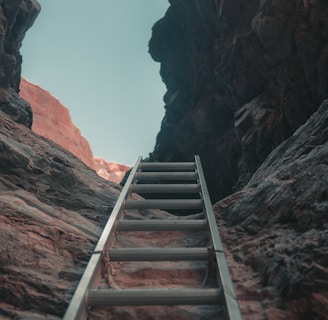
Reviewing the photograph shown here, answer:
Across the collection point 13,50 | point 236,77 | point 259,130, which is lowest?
point 259,130

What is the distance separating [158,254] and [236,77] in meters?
11.2

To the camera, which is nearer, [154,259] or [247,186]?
[154,259]

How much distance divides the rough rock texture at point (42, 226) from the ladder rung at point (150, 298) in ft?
0.87

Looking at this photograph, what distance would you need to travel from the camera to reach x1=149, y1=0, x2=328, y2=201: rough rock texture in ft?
31.1

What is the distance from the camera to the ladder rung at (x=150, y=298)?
262cm

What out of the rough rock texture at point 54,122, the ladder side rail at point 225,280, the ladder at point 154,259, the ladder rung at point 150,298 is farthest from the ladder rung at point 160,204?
the rough rock texture at point 54,122

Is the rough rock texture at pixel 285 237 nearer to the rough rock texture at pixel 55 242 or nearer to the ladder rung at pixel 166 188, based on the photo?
the rough rock texture at pixel 55 242

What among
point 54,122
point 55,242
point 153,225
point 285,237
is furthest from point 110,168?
point 285,237

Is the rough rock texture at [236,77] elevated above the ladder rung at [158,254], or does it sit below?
above

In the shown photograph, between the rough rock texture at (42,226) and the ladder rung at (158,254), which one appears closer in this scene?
the rough rock texture at (42,226)

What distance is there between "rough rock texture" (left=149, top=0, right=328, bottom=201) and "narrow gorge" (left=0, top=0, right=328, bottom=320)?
0.05 metres

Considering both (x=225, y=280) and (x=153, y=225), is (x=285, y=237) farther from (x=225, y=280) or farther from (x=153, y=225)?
(x=153, y=225)

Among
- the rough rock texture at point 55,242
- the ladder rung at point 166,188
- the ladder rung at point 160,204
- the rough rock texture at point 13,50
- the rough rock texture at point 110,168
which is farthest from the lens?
the rough rock texture at point 110,168

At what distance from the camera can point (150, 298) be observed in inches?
103
